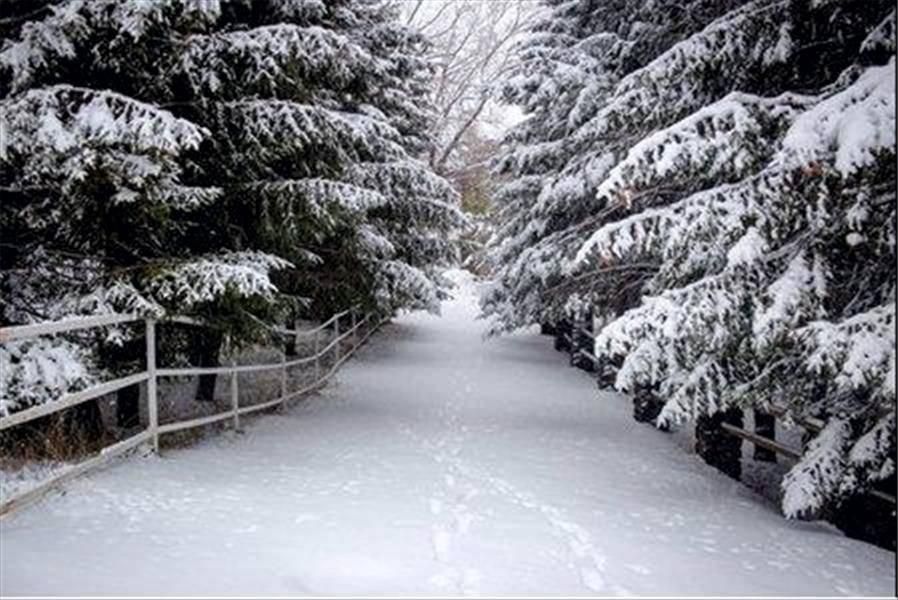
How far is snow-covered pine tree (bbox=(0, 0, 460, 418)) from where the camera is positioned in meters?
6.77

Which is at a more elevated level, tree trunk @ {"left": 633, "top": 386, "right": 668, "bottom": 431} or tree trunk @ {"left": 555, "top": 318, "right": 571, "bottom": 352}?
tree trunk @ {"left": 555, "top": 318, "right": 571, "bottom": 352}

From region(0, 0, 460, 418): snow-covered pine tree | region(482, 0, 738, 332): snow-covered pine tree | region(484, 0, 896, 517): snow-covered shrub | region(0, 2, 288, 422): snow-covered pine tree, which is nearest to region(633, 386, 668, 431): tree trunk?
region(482, 0, 738, 332): snow-covered pine tree

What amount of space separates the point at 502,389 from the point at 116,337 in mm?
8918

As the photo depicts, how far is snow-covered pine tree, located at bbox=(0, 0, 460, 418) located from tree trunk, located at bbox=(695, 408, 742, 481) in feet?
15.1

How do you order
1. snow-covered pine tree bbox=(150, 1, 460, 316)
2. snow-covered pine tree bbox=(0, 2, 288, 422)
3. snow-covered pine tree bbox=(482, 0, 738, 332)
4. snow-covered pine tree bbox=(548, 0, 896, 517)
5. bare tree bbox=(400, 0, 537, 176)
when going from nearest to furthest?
snow-covered pine tree bbox=(548, 0, 896, 517) → snow-covered pine tree bbox=(0, 2, 288, 422) → snow-covered pine tree bbox=(150, 1, 460, 316) → snow-covered pine tree bbox=(482, 0, 738, 332) → bare tree bbox=(400, 0, 537, 176)

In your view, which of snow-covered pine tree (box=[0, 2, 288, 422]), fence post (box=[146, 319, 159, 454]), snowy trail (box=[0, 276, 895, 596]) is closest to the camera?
snowy trail (box=[0, 276, 895, 596])

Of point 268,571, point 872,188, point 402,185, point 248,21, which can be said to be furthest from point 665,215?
point 402,185

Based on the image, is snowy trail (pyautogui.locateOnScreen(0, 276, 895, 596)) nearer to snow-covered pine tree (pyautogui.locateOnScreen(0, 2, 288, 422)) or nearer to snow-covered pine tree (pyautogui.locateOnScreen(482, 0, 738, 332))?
snow-covered pine tree (pyautogui.locateOnScreen(0, 2, 288, 422))

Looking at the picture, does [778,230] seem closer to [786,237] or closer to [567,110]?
[786,237]

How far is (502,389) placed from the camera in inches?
591

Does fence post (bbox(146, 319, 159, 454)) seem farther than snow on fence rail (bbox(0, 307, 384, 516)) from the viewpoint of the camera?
Yes

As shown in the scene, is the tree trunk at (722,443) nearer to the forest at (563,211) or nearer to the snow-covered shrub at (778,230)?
the forest at (563,211)

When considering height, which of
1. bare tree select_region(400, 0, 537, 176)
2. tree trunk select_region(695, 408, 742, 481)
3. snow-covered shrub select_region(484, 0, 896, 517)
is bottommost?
tree trunk select_region(695, 408, 742, 481)

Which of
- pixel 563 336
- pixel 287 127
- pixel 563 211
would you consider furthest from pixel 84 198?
pixel 563 336
